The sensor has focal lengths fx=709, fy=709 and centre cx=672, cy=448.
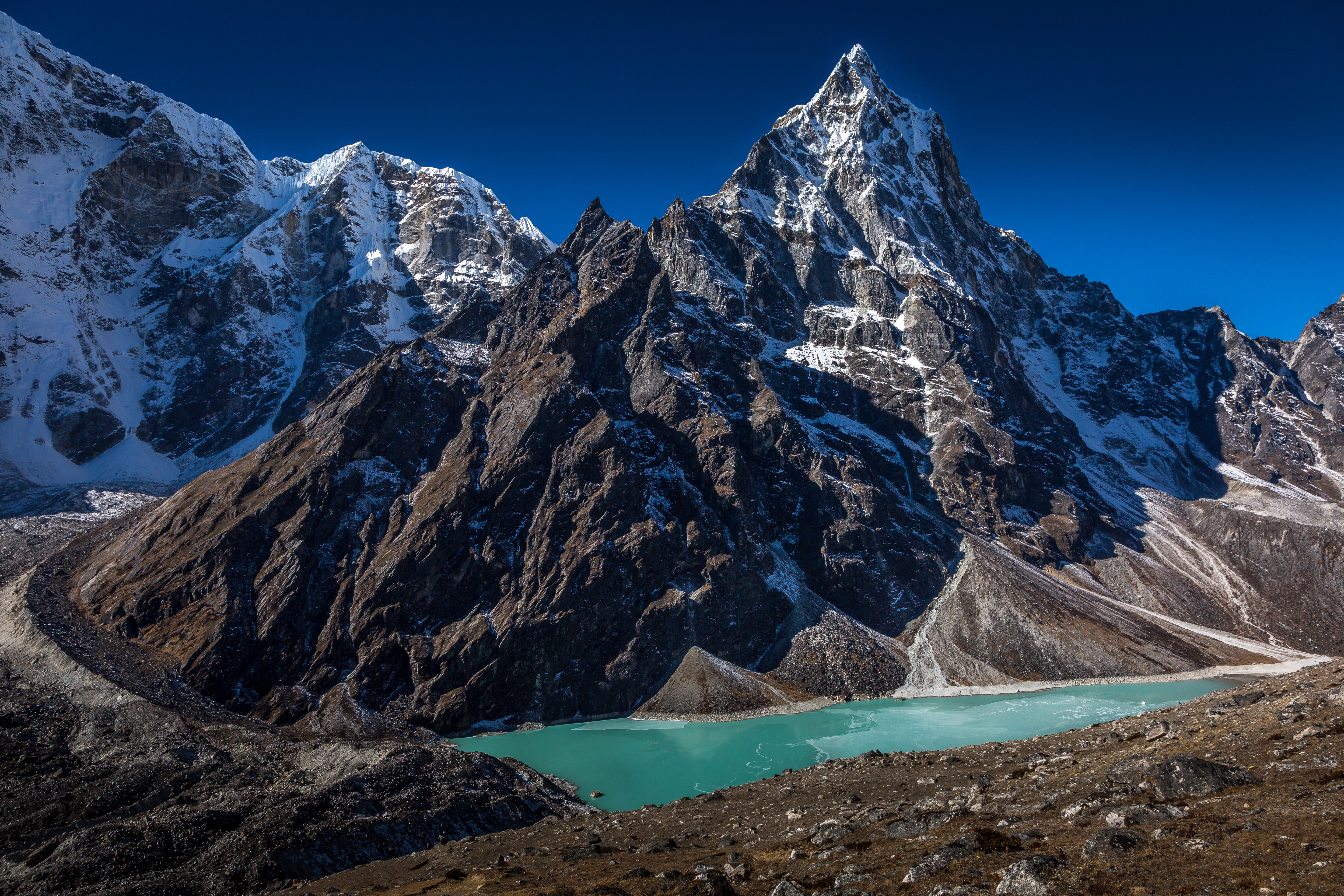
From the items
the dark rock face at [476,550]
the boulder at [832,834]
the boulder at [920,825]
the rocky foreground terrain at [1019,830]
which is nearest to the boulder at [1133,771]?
the rocky foreground terrain at [1019,830]

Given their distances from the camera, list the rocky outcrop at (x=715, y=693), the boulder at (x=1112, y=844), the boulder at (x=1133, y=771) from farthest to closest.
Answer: the rocky outcrop at (x=715, y=693) < the boulder at (x=1133, y=771) < the boulder at (x=1112, y=844)

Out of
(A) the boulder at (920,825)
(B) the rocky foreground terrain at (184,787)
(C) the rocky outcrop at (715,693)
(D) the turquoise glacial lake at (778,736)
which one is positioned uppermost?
(A) the boulder at (920,825)

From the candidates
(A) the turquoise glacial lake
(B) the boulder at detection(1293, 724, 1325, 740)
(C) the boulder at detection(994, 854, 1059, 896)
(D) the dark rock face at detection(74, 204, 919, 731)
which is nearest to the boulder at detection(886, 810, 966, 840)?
(C) the boulder at detection(994, 854, 1059, 896)

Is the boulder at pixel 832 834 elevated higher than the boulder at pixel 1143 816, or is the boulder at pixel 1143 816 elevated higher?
the boulder at pixel 1143 816

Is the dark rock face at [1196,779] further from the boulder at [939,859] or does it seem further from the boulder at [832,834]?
the boulder at [832,834]

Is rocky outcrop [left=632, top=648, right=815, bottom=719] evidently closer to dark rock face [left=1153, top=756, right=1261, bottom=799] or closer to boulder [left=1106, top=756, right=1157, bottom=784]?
boulder [left=1106, top=756, right=1157, bottom=784]

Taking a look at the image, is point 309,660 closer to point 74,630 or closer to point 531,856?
point 74,630
